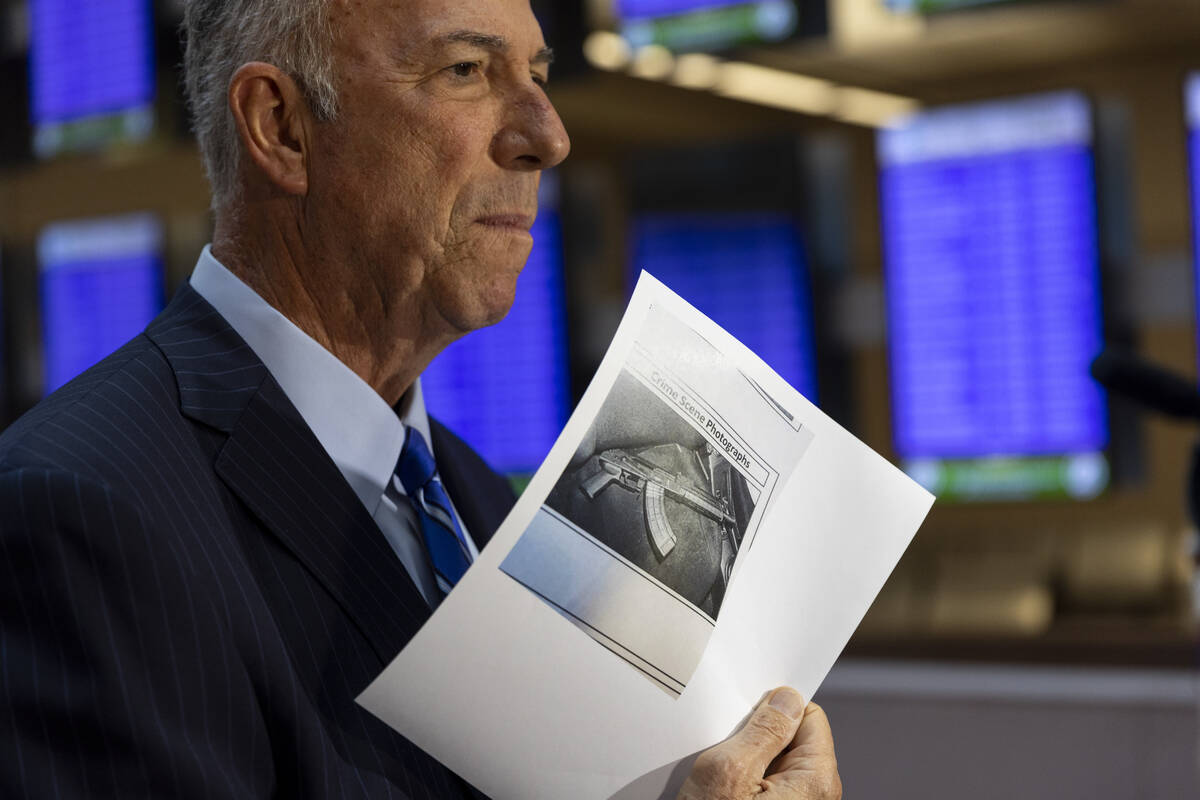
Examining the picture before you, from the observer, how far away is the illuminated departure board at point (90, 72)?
3549mm

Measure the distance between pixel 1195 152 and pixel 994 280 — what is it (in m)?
0.51

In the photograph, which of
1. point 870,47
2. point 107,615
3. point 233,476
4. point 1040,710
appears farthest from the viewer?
point 870,47

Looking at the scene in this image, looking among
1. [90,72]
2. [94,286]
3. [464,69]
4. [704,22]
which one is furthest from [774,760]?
[94,286]

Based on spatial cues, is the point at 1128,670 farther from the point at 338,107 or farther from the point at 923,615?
the point at 338,107

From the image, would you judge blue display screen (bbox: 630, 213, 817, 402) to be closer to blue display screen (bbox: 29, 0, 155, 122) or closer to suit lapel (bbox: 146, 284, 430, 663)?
blue display screen (bbox: 29, 0, 155, 122)

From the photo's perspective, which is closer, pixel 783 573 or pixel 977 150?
pixel 783 573

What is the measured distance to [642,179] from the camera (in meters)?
3.39

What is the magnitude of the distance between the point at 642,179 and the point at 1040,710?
1.98m

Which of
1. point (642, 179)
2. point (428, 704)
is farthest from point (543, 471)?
point (642, 179)

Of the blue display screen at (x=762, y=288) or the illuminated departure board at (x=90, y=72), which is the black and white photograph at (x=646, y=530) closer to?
the blue display screen at (x=762, y=288)

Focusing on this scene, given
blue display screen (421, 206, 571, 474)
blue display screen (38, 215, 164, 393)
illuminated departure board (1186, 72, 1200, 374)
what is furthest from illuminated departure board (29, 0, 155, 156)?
illuminated departure board (1186, 72, 1200, 374)

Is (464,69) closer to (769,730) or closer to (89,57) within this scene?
(769,730)

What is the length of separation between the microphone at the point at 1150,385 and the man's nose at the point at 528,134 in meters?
0.77

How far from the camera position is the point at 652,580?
78 centimetres
